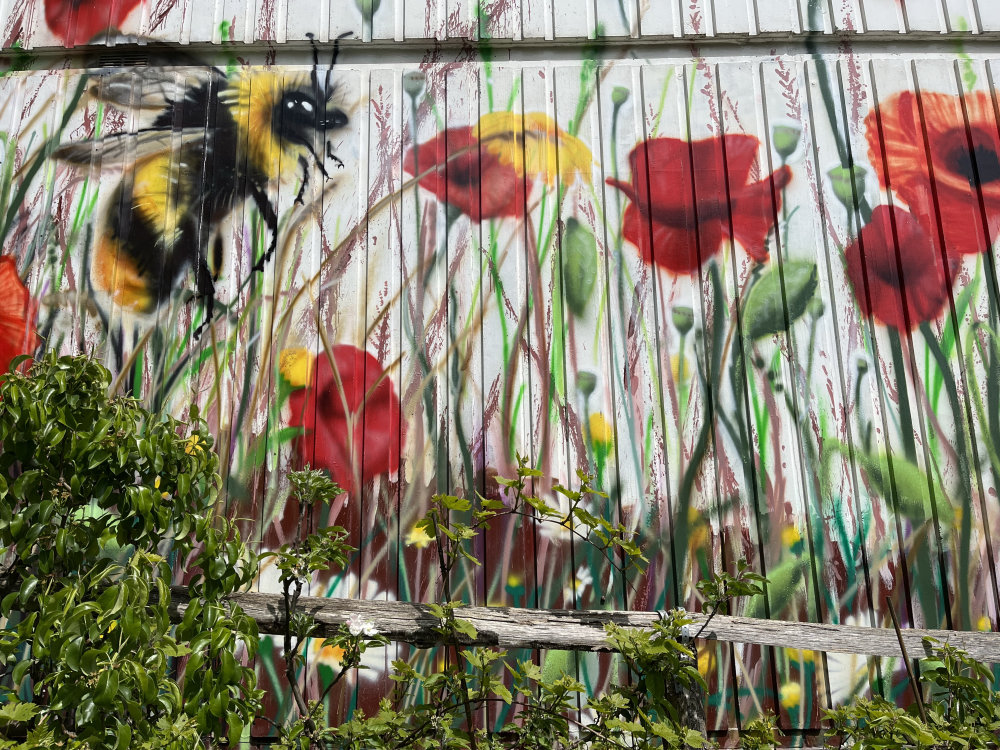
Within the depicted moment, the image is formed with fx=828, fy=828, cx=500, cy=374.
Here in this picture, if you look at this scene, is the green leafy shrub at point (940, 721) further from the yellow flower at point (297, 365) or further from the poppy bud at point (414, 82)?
the poppy bud at point (414, 82)

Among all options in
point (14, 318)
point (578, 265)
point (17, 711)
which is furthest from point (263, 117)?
point (17, 711)

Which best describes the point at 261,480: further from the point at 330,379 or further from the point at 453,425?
the point at 453,425

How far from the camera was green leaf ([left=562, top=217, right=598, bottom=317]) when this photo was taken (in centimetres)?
354

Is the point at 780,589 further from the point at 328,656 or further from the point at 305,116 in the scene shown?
the point at 305,116

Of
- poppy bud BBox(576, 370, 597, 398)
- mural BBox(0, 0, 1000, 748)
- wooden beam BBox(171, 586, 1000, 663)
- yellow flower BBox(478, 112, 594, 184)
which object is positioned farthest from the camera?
yellow flower BBox(478, 112, 594, 184)

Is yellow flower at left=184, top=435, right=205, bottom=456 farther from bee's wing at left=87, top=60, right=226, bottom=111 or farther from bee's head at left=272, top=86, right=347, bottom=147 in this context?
bee's wing at left=87, top=60, right=226, bottom=111

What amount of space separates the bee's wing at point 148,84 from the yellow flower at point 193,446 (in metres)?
2.11

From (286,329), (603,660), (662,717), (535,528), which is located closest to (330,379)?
(286,329)

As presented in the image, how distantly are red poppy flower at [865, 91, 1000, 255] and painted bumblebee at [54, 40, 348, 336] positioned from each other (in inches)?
96.5

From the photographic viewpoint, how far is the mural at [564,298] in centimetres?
333

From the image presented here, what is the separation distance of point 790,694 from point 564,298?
1814 mm

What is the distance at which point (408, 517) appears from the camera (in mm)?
3359

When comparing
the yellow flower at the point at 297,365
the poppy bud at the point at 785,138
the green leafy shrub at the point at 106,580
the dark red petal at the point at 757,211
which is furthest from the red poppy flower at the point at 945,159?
the green leafy shrub at the point at 106,580

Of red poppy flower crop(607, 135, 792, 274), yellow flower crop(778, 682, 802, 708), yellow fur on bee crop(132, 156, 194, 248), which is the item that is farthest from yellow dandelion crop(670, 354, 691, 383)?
yellow fur on bee crop(132, 156, 194, 248)
